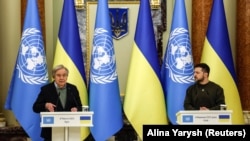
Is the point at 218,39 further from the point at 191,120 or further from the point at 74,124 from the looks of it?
the point at 74,124

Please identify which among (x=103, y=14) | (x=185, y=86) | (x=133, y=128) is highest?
(x=103, y=14)

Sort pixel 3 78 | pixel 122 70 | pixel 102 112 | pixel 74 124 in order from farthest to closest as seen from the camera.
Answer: pixel 122 70, pixel 3 78, pixel 102 112, pixel 74 124

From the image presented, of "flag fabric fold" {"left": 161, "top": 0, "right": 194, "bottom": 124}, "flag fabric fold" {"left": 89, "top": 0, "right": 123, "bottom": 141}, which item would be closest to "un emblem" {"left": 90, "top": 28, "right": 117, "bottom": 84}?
"flag fabric fold" {"left": 89, "top": 0, "right": 123, "bottom": 141}

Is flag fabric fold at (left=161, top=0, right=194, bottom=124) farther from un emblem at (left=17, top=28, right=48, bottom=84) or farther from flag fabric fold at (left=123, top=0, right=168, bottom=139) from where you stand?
un emblem at (left=17, top=28, right=48, bottom=84)

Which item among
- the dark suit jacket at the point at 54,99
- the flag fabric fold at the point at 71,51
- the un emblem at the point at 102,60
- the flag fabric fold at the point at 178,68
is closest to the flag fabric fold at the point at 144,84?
the flag fabric fold at the point at 178,68

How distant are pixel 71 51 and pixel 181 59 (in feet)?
4.59

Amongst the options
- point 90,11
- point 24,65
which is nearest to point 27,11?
point 24,65

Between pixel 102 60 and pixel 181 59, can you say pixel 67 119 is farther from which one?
pixel 181 59

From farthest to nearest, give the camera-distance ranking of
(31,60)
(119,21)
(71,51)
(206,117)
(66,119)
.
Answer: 1. (119,21)
2. (71,51)
3. (31,60)
4. (206,117)
5. (66,119)

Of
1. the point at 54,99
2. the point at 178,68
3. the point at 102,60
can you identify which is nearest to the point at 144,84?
the point at 178,68

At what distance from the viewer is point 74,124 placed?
4.33 meters

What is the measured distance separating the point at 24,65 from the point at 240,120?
2.83 metres

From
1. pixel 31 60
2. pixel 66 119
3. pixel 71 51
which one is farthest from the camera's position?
pixel 71 51

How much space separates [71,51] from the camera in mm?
6477
